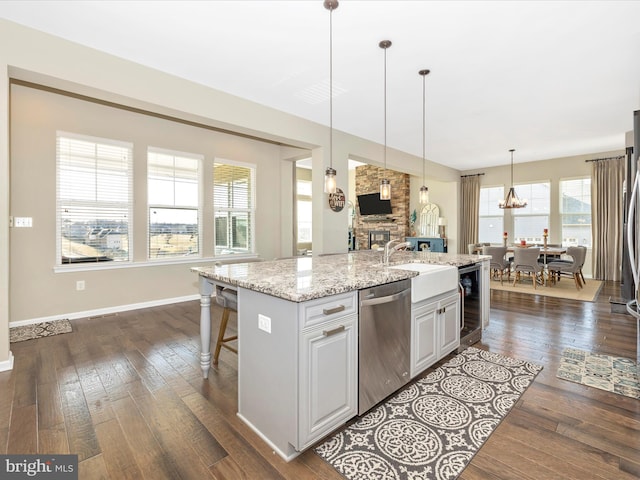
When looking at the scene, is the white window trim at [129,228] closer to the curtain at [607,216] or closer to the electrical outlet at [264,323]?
the electrical outlet at [264,323]

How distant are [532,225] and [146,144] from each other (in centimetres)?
883

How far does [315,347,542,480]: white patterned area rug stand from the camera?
64.1 inches

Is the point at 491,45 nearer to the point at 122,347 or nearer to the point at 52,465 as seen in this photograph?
the point at 52,465

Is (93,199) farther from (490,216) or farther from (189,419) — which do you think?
(490,216)

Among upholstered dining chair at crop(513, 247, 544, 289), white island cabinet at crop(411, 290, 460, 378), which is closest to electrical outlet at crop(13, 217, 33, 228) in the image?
white island cabinet at crop(411, 290, 460, 378)

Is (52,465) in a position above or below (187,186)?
below

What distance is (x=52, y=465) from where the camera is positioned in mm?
1614

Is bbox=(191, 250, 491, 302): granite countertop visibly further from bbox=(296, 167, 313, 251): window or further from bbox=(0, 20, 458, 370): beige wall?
bbox=(296, 167, 313, 251): window

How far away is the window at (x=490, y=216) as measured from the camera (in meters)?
8.53

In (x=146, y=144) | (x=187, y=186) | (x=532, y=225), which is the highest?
(x=146, y=144)

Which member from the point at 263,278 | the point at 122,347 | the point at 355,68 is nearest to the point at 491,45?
the point at 355,68

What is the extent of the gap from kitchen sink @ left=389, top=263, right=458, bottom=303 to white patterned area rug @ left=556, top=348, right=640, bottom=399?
1153mm

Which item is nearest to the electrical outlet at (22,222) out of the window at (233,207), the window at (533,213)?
the window at (233,207)

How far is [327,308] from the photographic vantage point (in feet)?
5.67
